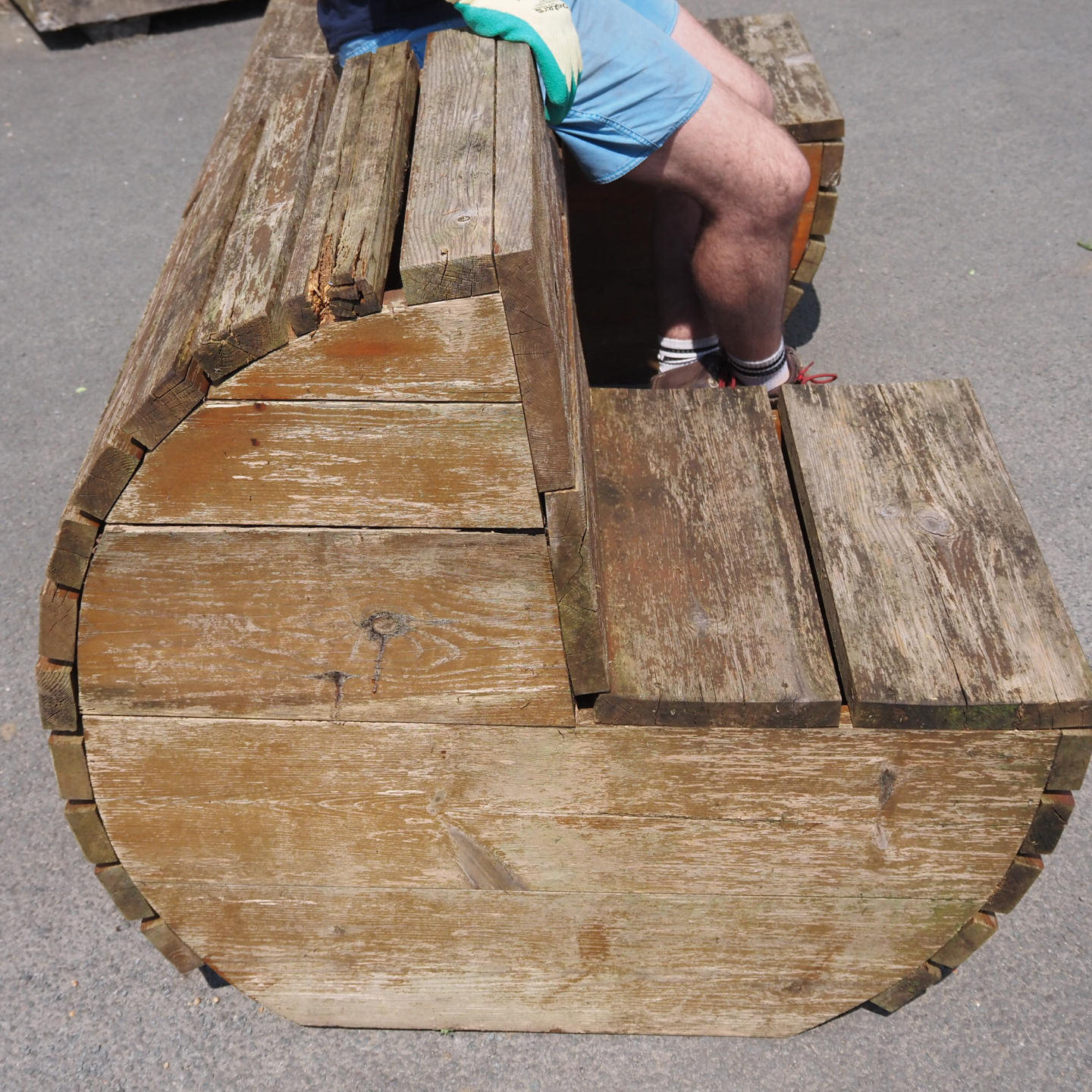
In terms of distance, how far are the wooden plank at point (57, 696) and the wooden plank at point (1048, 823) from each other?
1.38 m

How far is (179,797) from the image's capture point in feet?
5.09

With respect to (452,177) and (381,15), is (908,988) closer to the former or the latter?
(452,177)

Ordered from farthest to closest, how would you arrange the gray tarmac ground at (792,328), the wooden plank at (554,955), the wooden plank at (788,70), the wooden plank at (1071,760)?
the wooden plank at (788,70) → the gray tarmac ground at (792,328) → the wooden plank at (554,955) → the wooden plank at (1071,760)

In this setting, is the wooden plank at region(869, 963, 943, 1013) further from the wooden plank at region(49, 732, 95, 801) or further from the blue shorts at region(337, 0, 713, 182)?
the blue shorts at region(337, 0, 713, 182)

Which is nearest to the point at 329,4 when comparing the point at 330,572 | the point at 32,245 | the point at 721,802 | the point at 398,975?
the point at 330,572

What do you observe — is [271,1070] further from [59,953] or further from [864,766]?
[864,766]

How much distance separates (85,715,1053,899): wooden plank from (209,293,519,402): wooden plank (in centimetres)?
50

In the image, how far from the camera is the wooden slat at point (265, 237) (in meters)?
1.20

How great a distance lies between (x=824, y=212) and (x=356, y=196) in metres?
1.76

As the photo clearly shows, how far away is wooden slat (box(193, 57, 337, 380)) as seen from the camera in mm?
1199

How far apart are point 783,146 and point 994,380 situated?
4.55ft

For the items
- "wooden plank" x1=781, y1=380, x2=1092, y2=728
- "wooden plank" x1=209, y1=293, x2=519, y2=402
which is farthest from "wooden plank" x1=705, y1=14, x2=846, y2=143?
"wooden plank" x1=209, y1=293, x2=519, y2=402

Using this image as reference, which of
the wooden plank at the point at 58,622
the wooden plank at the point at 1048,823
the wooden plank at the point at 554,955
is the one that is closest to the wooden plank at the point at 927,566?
the wooden plank at the point at 1048,823

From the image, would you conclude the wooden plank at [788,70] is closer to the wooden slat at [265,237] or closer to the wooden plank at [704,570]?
the wooden plank at [704,570]
